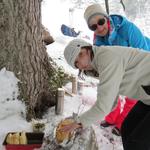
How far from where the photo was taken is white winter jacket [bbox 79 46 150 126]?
2.37m

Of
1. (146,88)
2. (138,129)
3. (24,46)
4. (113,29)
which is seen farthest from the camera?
(24,46)

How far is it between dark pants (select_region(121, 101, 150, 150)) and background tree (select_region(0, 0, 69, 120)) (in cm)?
143

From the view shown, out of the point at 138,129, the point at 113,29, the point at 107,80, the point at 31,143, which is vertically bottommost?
the point at 31,143

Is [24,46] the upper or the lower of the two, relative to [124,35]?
lower

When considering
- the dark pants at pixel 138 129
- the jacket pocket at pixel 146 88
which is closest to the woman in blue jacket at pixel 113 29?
the dark pants at pixel 138 129

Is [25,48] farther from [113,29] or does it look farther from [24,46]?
[113,29]

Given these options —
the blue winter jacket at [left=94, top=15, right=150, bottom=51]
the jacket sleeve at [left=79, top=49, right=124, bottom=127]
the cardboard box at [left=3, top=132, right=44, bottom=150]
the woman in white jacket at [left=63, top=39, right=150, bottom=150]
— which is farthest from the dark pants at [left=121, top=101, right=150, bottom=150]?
the blue winter jacket at [left=94, top=15, right=150, bottom=51]

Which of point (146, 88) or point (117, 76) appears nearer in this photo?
point (117, 76)

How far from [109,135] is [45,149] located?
1.28 meters

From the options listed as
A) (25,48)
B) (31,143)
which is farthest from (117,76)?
(25,48)

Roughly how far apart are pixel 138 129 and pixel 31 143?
1.20 m

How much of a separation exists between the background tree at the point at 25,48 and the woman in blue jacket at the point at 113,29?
68 cm

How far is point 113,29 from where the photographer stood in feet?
12.2

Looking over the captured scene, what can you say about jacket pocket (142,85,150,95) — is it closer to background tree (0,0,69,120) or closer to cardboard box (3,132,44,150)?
cardboard box (3,132,44,150)
